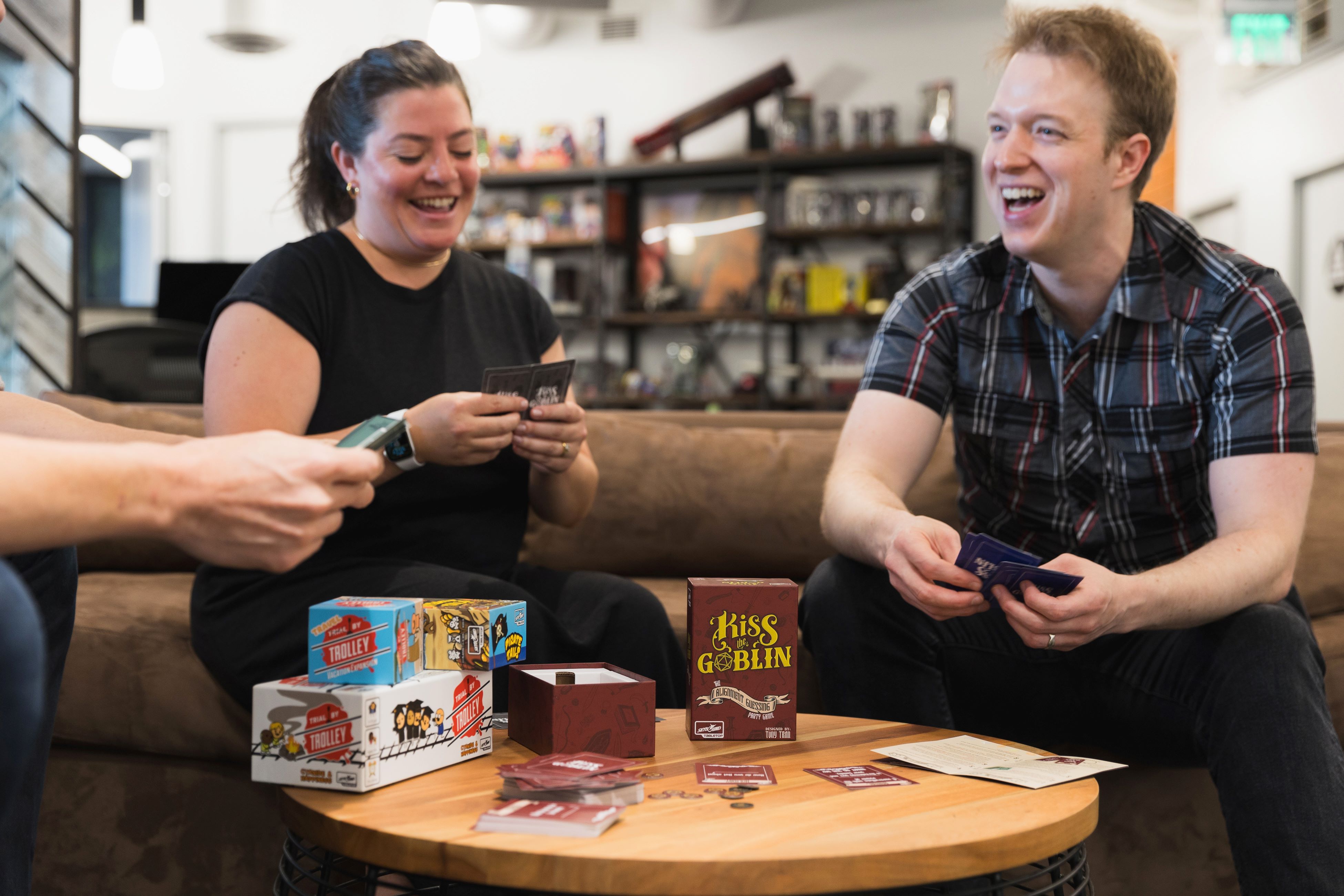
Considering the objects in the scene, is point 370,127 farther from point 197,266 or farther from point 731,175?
point 731,175

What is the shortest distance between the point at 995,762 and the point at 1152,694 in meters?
0.45

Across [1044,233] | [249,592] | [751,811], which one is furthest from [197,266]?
[751,811]

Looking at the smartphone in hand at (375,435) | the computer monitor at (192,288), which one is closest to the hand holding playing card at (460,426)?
the smartphone in hand at (375,435)

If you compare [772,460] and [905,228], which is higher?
[905,228]

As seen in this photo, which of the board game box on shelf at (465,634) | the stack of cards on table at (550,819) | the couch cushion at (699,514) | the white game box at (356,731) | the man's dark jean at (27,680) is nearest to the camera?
the man's dark jean at (27,680)

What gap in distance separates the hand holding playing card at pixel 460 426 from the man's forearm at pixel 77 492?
2.24 ft

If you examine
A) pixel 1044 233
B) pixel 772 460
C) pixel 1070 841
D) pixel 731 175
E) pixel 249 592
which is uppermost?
pixel 731 175

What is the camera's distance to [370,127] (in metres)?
1.81

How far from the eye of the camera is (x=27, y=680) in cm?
78

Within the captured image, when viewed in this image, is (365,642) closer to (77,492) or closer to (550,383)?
(77,492)

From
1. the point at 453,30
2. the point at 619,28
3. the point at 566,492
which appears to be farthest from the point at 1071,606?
the point at 619,28

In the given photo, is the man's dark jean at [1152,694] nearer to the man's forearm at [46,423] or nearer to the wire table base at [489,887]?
the wire table base at [489,887]

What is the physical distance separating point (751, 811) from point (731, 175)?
615cm

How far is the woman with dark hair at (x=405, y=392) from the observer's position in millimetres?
1592
